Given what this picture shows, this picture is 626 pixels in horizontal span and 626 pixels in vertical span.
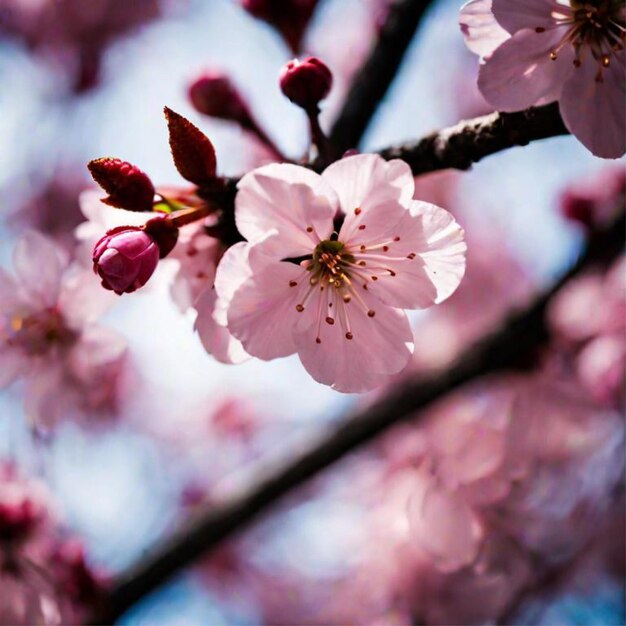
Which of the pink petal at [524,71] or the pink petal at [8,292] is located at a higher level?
the pink petal at [524,71]

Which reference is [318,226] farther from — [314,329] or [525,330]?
[525,330]

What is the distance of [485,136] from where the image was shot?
3.93 feet

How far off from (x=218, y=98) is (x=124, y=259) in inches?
32.9

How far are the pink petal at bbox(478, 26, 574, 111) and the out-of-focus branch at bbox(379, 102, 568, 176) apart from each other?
24 mm

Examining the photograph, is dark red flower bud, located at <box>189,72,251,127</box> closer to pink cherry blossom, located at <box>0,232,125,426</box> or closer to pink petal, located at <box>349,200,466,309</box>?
A: pink cherry blossom, located at <box>0,232,125,426</box>

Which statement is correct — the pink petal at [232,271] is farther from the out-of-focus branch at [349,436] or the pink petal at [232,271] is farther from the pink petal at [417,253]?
the out-of-focus branch at [349,436]

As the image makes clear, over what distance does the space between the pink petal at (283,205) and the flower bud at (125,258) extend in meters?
0.15

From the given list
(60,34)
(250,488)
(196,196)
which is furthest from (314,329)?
(60,34)

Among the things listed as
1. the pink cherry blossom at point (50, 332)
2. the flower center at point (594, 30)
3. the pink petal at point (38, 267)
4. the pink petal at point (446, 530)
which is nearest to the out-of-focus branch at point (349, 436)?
the pink petal at point (446, 530)

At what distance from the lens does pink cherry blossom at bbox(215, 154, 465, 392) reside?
3.70 ft

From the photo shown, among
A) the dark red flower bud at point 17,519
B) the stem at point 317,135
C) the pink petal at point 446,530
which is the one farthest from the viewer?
the pink petal at point 446,530

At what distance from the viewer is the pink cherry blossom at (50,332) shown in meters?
1.77

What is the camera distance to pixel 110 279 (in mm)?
1081

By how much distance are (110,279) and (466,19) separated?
29.3 inches
